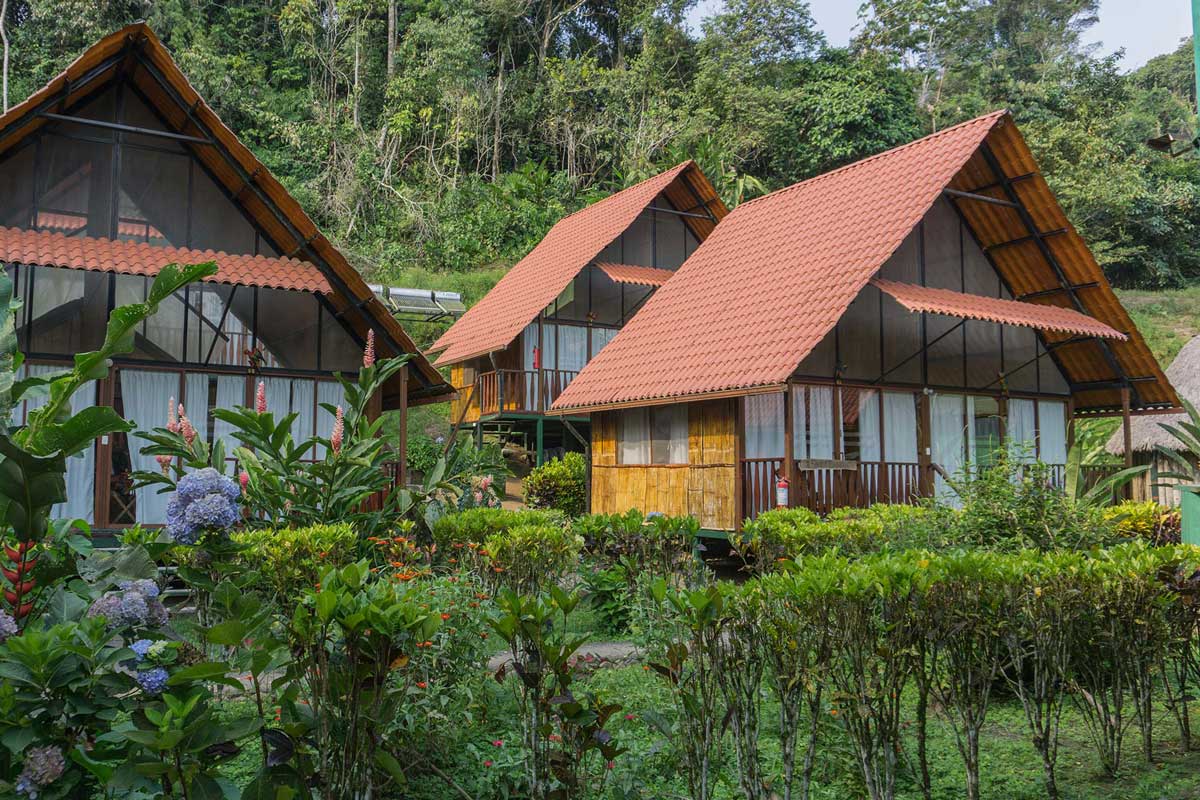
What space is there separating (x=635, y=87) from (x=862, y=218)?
82.6ft

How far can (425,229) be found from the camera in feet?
116

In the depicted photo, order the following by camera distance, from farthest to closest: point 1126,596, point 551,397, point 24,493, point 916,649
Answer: point 551,397 → point 1126,596 → point 916,649 → point 24,493

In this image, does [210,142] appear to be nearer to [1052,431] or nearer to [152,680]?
[152,680]

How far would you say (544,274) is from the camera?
2338cm

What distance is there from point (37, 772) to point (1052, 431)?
18424 millimetres

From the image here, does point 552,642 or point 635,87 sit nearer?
point 552,642

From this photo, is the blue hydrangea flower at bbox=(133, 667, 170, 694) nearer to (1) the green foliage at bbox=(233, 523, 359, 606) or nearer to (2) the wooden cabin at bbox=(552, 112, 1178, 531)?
(1) the green foliage at bbox=(233, 523, 359, 606)

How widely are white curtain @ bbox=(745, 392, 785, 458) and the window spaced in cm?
123

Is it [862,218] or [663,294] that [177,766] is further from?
[663,294]

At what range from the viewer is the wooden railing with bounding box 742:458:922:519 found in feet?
45.9

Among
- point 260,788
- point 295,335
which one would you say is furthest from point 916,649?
point 295,335

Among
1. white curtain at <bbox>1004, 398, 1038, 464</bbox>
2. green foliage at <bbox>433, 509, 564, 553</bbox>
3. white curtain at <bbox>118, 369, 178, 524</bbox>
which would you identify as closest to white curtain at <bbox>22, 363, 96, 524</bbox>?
white curtain at <bbox>118, 369, 178, 524</bbox>

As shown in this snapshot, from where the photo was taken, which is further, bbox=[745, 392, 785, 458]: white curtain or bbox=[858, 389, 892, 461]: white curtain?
bbox=[858, 389, 892, 461]: white curtain

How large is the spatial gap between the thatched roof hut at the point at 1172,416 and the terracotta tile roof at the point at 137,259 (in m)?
18.4
